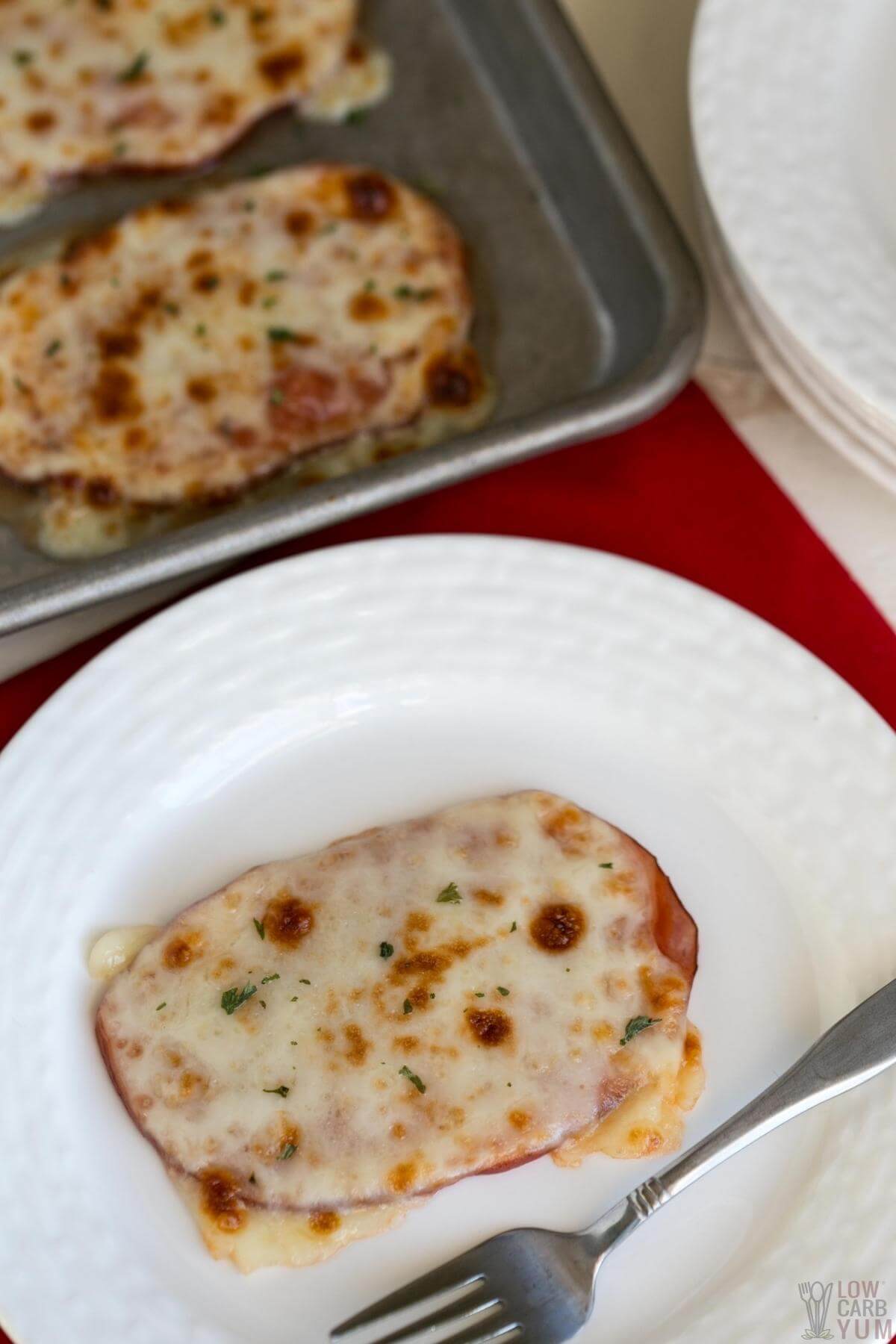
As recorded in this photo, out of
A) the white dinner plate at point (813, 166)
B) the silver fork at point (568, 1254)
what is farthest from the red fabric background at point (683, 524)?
the silver fork at point (568, 1254)

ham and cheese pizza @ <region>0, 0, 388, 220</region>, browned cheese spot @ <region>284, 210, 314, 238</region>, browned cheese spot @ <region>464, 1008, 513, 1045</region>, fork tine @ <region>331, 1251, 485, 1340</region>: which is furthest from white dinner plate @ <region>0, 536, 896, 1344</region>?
ham and cheese pizza @ <region>0, 0, 388, 220</region>

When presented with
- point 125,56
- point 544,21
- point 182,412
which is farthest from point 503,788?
point 125,56

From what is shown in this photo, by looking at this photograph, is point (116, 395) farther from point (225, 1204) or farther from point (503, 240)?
point (225, 1204)

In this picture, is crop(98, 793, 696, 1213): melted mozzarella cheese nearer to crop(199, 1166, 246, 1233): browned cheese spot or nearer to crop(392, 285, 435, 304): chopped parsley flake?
crop(199, 1166, 246, 1233): browned cheese spot

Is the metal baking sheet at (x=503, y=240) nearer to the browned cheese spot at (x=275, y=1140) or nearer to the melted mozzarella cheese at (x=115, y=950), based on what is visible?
the melted mozzarella cheese at (x=115, y=950)

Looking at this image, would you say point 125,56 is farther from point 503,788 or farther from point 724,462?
point 503,788
